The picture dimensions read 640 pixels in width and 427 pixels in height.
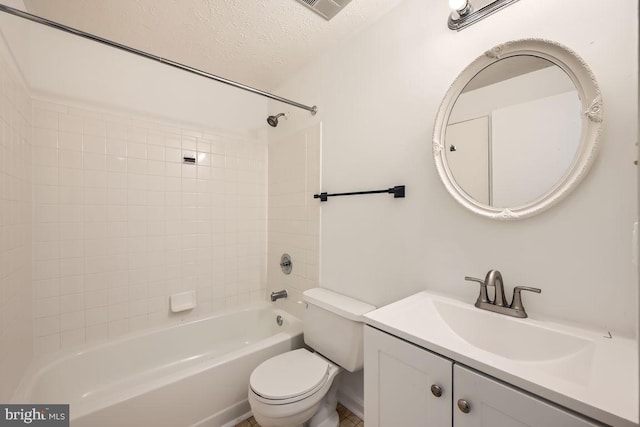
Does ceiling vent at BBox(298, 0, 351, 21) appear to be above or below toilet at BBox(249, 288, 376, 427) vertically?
above

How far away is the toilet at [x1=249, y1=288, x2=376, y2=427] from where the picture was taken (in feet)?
3.92

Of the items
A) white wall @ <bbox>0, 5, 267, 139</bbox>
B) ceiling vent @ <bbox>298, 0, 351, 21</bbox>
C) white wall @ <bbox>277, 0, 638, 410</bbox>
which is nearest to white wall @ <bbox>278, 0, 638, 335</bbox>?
white wall @ <bbox>277, 0, 638, 410</bbox>

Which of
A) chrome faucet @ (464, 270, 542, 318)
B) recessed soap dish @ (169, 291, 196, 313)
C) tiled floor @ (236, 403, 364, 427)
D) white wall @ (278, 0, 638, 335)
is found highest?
white wall @ (278, 0, 638, 335)

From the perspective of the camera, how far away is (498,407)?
25.0 inches

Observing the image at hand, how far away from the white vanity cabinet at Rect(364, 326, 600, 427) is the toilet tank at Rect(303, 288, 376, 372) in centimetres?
37

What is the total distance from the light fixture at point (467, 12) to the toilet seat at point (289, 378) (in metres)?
1.80

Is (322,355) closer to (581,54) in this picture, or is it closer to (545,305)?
(545,305)

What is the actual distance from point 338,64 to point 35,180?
1.94 meters

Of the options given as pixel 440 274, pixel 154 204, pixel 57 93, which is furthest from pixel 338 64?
pixel 57 93

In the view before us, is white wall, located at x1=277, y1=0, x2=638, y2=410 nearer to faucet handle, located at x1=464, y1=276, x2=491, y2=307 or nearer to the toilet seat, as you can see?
faucet handle, located at x1=464, y1=276, x2=491, y2=307

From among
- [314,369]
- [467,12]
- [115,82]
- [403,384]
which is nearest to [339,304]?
[314,369]

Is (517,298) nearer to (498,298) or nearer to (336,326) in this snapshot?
(498,298)

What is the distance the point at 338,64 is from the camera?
1670mm

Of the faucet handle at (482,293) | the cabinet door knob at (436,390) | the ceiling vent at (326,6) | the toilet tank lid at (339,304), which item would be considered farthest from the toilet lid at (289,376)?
the ceiling vent at (326,6)
